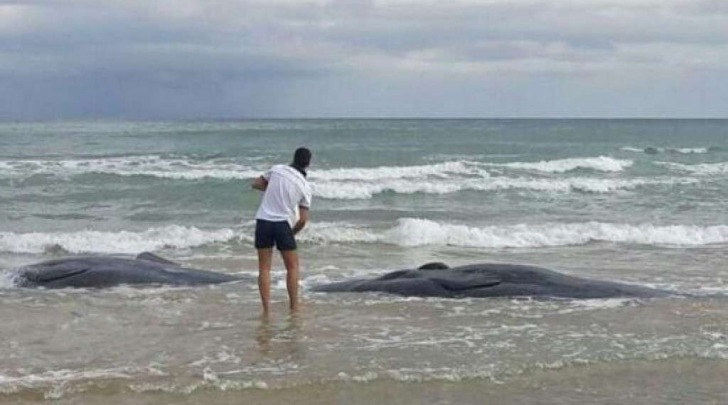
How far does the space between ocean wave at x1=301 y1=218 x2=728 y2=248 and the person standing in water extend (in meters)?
7.79

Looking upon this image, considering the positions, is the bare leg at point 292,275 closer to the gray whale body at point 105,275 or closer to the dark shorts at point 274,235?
the dark shorts at point 274,235

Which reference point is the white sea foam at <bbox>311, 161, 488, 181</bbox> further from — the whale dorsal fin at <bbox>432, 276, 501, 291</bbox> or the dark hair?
the dark hair

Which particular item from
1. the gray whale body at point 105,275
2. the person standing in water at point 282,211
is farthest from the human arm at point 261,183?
the gray whale body at point 105,275

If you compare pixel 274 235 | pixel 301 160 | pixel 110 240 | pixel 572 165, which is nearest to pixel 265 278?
pixel 274 235

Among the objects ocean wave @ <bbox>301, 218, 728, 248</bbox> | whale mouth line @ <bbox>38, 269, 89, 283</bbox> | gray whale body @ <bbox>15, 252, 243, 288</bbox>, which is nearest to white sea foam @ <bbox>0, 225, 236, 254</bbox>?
ocean wave @ <bbox>301, 218, 728, 248</bbox>

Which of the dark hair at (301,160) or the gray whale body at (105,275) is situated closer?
the dark hair at (301,160)

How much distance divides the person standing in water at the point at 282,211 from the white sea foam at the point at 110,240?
309 inches

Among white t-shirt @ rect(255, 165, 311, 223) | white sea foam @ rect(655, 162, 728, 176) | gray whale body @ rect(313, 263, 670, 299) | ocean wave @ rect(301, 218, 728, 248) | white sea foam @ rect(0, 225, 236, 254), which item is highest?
white t-shirt @ rect(255, 165, 311, 223)

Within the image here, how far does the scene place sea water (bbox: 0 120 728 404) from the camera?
7359mm

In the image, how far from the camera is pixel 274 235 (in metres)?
10.1

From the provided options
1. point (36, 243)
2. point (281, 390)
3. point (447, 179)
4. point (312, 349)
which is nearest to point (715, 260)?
point (312, 349)

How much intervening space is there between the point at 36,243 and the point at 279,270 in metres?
6.22

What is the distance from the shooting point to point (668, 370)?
780 cm

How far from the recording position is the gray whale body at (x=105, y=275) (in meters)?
12.0
